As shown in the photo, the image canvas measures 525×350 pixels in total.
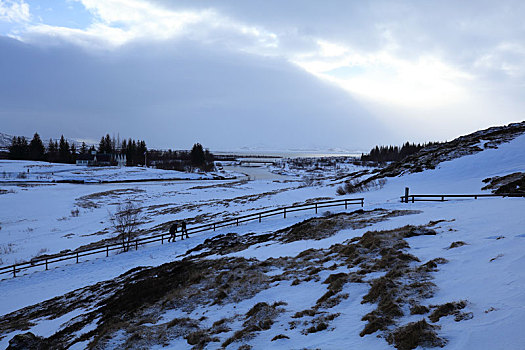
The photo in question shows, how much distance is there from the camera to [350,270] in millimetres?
10141

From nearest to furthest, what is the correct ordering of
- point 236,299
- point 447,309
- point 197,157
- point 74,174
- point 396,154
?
point 447,309 → point 236,299 → point 74,174 → point 197,157 → point 396,154

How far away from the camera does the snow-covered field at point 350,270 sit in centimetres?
607

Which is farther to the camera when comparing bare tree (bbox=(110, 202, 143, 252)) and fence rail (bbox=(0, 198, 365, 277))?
bare tree (bbox=(110, 202, 143, 252))

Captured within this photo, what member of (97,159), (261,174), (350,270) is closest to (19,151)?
(97,159)

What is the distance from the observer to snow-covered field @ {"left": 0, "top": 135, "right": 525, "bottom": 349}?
607 cm

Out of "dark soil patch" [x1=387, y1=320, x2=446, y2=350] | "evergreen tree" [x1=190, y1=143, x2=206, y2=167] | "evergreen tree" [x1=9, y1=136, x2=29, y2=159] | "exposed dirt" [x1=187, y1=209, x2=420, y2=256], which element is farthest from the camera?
"evergreen tree" [x1=190, y1=143, x2=206, y2=167]

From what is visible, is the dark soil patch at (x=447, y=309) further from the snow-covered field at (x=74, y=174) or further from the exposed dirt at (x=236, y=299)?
the snow-covered field at (x=74, y=174)

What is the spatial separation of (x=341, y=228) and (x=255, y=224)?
773cm

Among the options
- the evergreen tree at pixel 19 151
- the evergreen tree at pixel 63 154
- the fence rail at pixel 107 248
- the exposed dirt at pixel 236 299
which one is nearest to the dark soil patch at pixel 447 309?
the exposed dirt at pixel 236 299

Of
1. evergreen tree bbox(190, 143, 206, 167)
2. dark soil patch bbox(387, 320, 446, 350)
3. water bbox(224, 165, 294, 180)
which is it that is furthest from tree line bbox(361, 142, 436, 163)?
dark soil patch bbox(387, 320, 446, 350)

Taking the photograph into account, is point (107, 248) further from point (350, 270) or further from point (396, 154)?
point (396, 154)

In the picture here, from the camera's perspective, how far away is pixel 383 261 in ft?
32.7

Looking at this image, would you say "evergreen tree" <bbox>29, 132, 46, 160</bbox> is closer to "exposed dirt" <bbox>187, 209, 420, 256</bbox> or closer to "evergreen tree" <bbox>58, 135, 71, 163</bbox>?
"evergreen tree" <bbox>58, 135, 71, 163</bbox>

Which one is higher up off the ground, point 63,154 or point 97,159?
point 63,154
